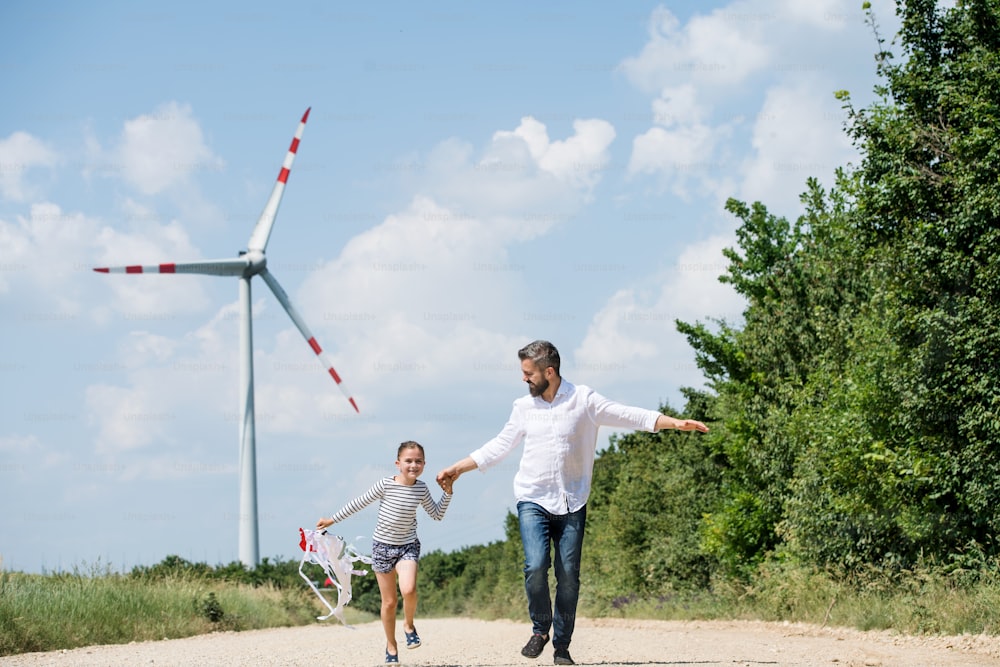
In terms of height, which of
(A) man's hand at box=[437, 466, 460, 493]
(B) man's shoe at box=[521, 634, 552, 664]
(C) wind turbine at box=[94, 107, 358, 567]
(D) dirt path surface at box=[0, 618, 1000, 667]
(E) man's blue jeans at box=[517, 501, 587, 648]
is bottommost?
(D) dirt path surface at box=[0, 618, 1000, 667]

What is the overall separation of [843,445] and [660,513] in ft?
69.4

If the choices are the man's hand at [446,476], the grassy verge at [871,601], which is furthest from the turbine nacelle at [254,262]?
the man's hand at [446,476]

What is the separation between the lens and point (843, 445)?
60.8 ft

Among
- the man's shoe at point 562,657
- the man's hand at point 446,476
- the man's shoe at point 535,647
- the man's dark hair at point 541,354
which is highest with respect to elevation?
the man's dark hair at point 541,354

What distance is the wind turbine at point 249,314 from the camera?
1318 inches

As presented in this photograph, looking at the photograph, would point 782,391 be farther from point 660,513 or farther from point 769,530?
point 660,513

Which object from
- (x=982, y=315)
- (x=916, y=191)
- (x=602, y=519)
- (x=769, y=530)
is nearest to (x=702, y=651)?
(x=982, y=315)

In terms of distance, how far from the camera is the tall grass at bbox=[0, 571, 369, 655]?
13.5m

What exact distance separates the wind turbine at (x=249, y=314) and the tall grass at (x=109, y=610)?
37.1 feet

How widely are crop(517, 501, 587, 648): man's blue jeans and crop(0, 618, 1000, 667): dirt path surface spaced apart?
884 mm

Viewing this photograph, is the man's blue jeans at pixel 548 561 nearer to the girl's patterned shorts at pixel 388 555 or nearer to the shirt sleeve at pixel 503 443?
the shirt sleeve at pixel 503 443

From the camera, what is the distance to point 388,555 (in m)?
9.05

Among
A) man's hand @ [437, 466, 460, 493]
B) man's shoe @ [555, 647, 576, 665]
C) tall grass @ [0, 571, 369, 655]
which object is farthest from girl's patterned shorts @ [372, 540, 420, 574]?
tall grass @ [0, 571, 369, 655]

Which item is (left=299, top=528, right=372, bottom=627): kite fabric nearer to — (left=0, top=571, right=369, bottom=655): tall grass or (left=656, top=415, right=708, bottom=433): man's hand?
(left=656, top=415, right=708, bottom=433): man's hand
